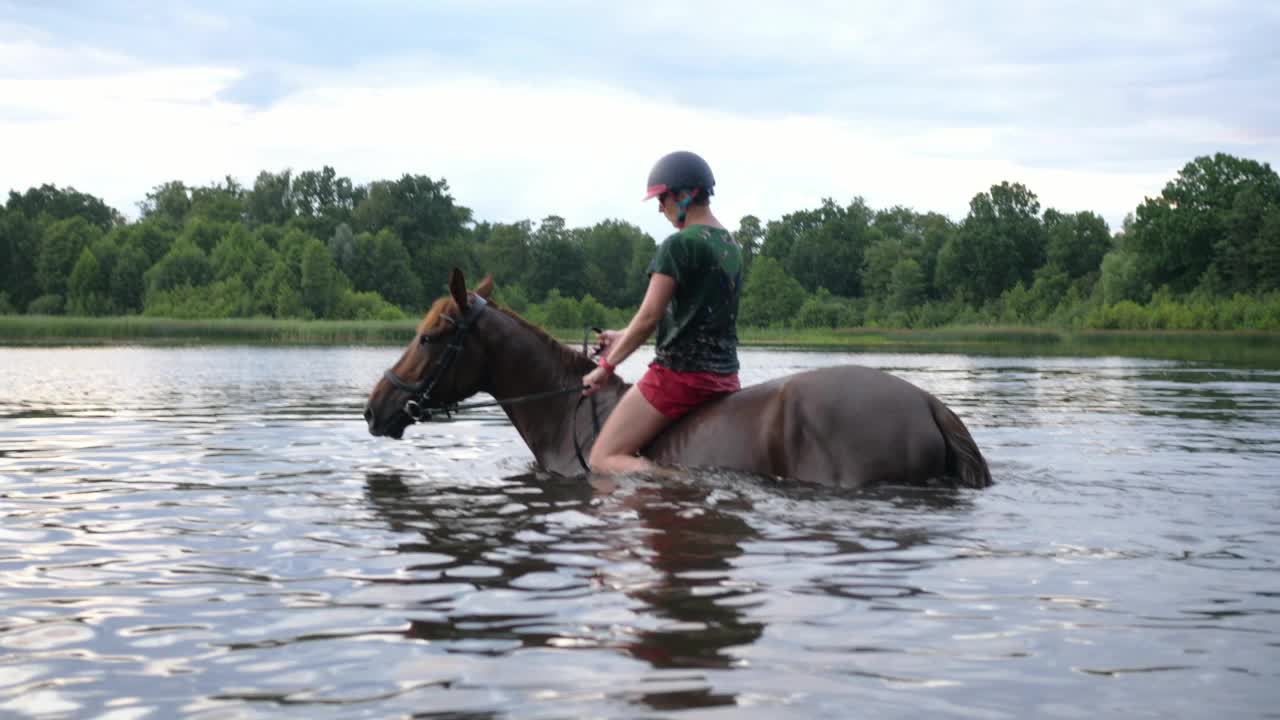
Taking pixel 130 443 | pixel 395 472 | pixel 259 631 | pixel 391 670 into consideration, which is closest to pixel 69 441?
pixel 130 443

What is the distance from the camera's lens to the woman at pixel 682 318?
317 inches

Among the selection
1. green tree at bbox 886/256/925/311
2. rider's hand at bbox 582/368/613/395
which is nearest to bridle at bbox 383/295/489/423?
rider's hand at bbox 582/368/613/395

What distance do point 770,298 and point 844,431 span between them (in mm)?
92252

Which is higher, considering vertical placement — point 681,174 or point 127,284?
point 127,284

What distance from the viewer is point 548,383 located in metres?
9.73

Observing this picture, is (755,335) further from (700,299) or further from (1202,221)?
(700,299)

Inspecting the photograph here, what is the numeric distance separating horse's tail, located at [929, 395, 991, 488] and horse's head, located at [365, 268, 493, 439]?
3.73m

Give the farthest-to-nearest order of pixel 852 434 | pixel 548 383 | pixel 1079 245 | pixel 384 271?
pixel 384 271 < pixel 1079 245 < pixel 548 383 < pixel 852 434

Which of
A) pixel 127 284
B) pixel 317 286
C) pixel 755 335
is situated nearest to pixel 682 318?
pixel 755 335

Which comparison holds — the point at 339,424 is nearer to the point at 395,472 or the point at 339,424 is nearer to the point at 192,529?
the point at 395,472

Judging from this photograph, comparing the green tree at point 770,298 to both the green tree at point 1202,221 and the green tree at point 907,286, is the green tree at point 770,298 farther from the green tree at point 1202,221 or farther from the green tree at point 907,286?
the green tree at point 1202,221

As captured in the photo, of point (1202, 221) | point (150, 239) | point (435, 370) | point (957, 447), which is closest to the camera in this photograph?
point (957, 447)

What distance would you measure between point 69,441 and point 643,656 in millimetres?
10189

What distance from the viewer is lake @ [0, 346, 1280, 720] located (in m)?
4.19
